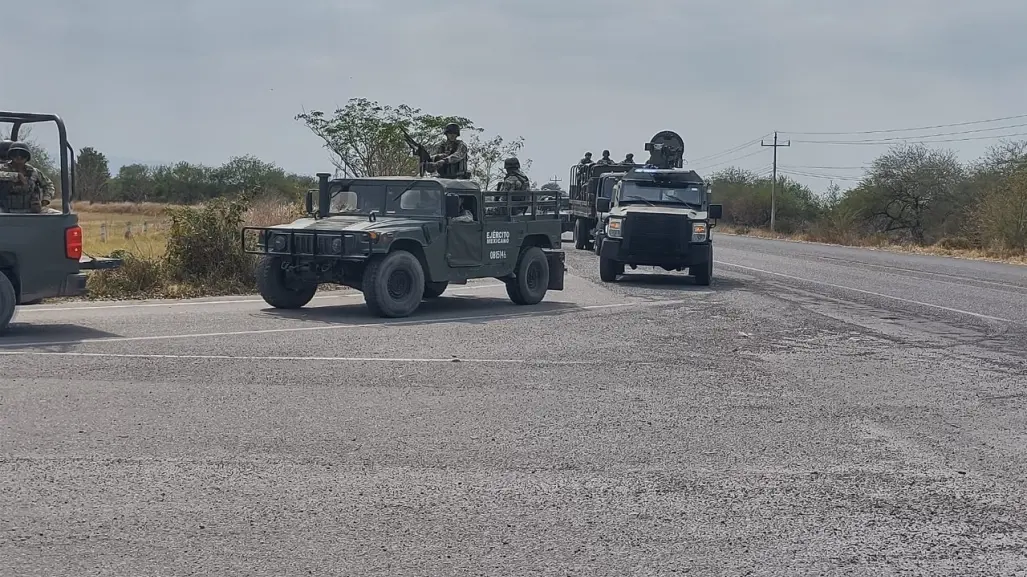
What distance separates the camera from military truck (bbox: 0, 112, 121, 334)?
436 inches

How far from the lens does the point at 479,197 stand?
591 inches

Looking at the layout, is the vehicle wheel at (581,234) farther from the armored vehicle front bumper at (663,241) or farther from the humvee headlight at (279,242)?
the humvee headlight at (279,242)

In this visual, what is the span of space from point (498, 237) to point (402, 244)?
69.1 inches

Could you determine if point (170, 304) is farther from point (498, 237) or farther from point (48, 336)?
point (498, 237)

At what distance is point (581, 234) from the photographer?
33.1m

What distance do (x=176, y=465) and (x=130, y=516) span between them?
3.11 feet

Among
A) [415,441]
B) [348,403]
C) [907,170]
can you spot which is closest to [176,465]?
[415,441]

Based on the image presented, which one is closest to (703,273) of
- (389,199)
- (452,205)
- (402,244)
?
(452,205)

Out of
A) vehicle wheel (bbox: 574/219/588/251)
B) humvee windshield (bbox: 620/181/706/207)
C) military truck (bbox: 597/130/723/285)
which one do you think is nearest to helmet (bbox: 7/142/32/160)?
military truck (bbox: 597/130/723/285)

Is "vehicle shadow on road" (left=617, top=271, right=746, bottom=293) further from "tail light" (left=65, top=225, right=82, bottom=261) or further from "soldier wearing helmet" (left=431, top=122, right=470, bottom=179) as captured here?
"tail light" (left=65, top=225, right=82, bottom=261)

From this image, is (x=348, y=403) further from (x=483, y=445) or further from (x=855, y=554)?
(x=855, y=554)

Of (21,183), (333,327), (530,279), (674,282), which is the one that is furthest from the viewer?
(674,282)

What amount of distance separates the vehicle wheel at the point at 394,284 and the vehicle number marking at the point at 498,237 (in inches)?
54.6

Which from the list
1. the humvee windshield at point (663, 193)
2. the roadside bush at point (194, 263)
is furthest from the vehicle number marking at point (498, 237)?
the humvee windshield at point (663, 193)
